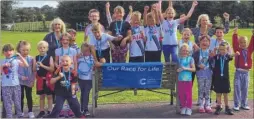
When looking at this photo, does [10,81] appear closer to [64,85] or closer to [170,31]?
[64,85]

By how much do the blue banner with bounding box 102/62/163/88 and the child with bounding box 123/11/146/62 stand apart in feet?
3.44

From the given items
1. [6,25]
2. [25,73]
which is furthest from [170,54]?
[6,25]

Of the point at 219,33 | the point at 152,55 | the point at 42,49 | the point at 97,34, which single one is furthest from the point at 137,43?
the point at 42,49

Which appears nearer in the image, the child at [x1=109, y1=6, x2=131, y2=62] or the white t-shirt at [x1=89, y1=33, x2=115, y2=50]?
the white t-shirt at [x1=89, y1=33, x2=115, y2=50]

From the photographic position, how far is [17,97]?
795 centimetres

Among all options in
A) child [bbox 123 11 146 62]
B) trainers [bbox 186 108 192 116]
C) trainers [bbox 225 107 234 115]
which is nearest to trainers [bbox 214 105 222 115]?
trainers [bbox 225 107 234 115]

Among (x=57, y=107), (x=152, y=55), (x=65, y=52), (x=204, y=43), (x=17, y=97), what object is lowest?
(x=57, y=107)

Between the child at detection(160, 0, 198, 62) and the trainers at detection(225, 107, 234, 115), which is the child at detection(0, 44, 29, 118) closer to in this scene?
the child at detection(160, 0, 198, 62)

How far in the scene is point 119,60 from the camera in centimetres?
952

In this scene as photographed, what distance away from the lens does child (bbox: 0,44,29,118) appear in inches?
311

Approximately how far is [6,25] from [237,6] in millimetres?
34223

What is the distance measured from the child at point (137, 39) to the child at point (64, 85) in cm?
187

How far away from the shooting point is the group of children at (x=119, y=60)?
7.91 m

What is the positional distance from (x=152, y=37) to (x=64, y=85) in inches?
99.7
